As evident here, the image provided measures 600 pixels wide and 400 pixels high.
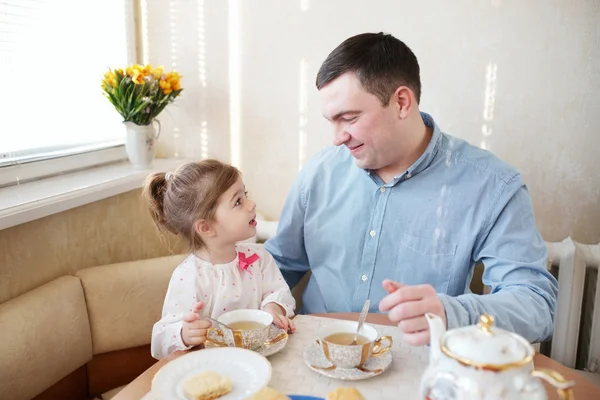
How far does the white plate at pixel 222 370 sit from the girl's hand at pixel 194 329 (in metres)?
0.13

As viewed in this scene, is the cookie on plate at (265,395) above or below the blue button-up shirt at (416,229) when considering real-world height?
below

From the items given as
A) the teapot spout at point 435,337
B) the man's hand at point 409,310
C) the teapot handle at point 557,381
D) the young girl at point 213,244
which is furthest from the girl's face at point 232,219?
the teapot handle at point 557,381

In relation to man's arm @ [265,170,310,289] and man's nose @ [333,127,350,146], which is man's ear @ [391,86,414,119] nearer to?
man's nose @ [333,127,350,146]

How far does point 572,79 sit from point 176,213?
142 cm

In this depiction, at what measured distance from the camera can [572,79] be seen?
5.99 feet

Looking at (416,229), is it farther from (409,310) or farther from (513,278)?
(409,310)

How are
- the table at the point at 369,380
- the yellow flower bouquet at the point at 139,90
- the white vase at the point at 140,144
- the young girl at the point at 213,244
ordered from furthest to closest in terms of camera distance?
the white vase at the point at 140,144, the yellow flower bouquet at the point at 139,90, the young girl at the point at 213,244, the table at the point at 369,380

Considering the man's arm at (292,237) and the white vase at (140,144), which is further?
the white vase at (140,144)

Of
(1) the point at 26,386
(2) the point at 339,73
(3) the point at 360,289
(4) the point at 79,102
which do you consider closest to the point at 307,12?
(2) the point at 339,73

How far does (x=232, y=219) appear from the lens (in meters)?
1.38

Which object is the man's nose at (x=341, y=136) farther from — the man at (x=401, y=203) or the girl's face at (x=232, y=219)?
the girl's face at (x=232, y=219)

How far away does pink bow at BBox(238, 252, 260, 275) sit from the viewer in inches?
54.7

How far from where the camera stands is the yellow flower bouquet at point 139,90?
1.94 meters

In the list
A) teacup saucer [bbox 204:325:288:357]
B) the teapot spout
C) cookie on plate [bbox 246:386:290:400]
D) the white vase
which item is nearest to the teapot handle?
the teapot spout
